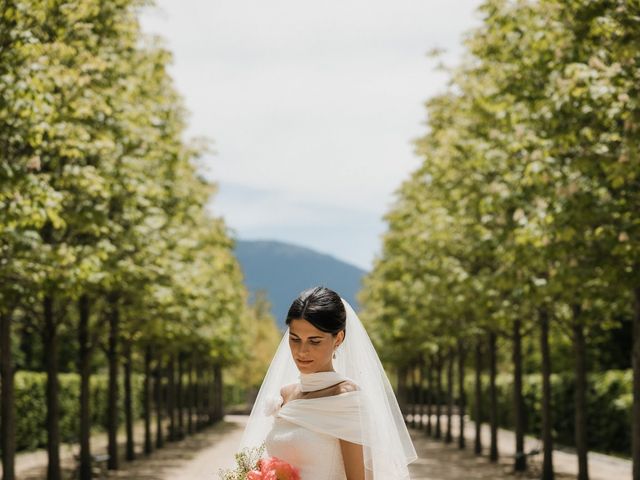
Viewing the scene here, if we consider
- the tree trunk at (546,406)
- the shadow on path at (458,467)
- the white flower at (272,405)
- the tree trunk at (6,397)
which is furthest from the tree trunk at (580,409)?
the white flower at (272,405)

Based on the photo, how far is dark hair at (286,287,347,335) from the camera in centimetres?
447

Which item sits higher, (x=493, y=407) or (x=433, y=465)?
(x=493, y=407)

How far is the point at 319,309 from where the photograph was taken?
4465mm

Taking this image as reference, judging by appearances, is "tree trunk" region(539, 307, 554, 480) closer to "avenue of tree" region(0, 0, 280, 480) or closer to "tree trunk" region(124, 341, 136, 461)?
"avenue of tree" region(0, 0, 280, 480)

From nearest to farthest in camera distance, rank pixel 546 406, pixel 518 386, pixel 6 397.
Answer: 1. pixel 6 397
2. pixel 546 406
3. pixel 518 386

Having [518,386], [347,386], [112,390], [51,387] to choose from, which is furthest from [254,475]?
[112,390]

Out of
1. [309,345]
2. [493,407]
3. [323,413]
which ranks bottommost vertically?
[493,407]

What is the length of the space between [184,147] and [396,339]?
63.4 ft

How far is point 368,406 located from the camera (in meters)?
4.58

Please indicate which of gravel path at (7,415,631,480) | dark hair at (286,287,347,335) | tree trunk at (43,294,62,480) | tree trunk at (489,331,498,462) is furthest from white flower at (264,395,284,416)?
tree trunk at (489,331,498,462)

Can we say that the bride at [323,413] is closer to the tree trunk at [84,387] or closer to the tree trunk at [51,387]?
the tree trunk at [51,387]

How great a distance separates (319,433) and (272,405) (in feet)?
1.26

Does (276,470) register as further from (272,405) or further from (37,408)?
(37,408)

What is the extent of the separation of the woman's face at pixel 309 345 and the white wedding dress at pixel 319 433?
8 centimetres
